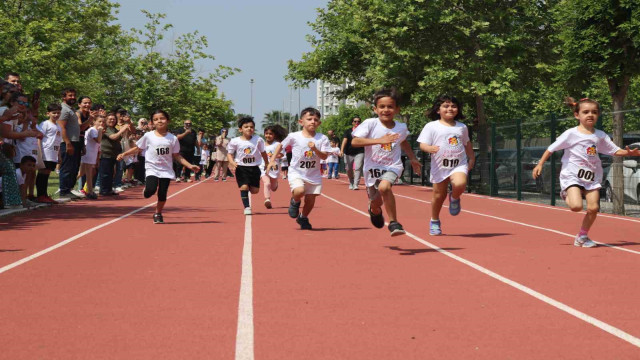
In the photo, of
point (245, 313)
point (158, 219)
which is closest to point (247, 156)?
point (158, 219)

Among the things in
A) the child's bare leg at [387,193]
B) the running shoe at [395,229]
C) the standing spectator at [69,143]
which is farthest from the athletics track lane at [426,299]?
the standing spectator at [69,143]

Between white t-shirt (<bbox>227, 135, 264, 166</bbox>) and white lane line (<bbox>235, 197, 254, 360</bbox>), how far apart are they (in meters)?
5.33

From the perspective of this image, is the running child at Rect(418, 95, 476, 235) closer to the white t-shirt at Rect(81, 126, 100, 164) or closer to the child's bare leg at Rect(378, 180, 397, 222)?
the child's bare leg at Rect(378, 180, 397, 222)

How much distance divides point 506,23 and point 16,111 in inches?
702

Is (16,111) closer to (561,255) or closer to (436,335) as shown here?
(561,255)

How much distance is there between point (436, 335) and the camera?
537cm

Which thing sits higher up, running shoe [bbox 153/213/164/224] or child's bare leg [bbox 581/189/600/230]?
child's bare leg [bbox 581/189/600/230]

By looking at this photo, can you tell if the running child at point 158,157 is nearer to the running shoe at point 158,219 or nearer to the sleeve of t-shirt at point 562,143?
the running shoe at point 158,219

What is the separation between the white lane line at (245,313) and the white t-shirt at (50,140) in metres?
8.42

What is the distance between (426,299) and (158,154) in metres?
7.50

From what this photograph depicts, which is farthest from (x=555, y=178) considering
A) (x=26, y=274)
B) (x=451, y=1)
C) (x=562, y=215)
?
(x=26, y=274)

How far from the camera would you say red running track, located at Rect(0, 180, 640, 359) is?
5.09 metres

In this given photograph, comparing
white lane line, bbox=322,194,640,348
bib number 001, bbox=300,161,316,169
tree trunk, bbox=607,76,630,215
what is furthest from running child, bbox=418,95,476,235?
tree trunk, bbox=607,76,630,215

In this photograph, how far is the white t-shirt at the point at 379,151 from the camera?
997 centimetres
